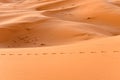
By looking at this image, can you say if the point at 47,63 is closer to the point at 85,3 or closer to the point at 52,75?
the point at 52,75

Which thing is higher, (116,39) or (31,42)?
(116,39)

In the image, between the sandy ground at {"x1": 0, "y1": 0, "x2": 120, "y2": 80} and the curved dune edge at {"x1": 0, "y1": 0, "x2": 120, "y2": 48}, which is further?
the curved dune edge at {"x1": 0, "y1": 0, "x2": 120, "y2": 48}

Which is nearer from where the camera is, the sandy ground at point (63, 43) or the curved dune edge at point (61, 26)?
the sandy ground at point (63, 43)

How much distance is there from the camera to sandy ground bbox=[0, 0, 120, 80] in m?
1.47

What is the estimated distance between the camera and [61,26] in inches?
119

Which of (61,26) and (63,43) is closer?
(63,43)

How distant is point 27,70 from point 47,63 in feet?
0.42

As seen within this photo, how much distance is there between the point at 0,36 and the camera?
2.82 meters

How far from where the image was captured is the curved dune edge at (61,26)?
2.70 m

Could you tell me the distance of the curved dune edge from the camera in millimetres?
2698

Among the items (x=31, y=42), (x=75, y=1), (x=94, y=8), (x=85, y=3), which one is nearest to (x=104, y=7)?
(x=94, y=8)

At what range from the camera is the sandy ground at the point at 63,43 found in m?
1.47

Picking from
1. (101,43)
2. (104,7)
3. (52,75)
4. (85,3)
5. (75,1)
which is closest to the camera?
(52,75)

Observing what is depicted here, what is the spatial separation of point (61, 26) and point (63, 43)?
485 millimetres
